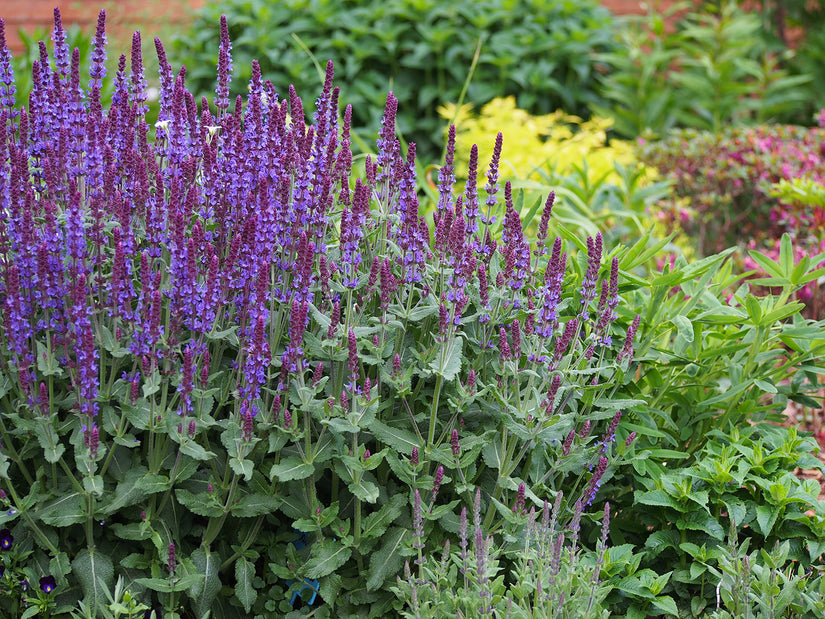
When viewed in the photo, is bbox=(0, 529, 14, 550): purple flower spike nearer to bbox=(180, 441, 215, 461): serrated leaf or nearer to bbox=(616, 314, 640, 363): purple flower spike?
bbox=(180, 441, 215, 461): serrated leaf

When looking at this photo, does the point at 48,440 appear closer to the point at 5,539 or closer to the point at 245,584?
the point at 5,539

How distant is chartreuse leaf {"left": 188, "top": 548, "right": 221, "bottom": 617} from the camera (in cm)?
256

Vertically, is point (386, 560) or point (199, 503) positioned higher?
point (199, 503)

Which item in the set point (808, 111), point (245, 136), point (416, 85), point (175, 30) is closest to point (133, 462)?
point (245, 136)

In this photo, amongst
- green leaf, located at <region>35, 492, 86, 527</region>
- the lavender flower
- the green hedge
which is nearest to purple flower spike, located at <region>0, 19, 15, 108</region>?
green leaf, located at <region>35, 492, 86, 527</region>

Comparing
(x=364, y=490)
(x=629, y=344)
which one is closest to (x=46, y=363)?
(x=364, y=490)

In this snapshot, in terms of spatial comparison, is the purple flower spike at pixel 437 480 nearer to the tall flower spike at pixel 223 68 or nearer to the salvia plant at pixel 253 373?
the salvia plant at pixel 253 373

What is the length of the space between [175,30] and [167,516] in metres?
6.91

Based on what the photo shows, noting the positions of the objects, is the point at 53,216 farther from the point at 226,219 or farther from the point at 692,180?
the point at 692,180

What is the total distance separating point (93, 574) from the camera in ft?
8.34

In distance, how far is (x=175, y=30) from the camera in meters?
8.52

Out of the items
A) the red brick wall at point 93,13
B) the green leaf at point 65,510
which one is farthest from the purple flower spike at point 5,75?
the red brick wall at point 93,13

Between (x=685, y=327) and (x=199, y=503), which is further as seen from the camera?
(x=685, y=327)

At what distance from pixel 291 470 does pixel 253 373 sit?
1.00 feet
